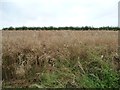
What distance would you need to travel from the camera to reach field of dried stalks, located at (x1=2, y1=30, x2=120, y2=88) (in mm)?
4879

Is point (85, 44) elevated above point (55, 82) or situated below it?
above

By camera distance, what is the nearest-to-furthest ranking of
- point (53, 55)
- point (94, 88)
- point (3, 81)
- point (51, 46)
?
point (94, 88) → point (3, 81) → point (53, 55) → point (51, 46)

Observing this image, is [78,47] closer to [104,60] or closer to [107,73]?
[104,60]

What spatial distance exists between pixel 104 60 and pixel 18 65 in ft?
5.22

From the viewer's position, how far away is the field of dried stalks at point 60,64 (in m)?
4.88

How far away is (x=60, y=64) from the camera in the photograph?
536cm

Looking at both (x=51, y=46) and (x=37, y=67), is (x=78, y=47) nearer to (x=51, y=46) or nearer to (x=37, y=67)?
(x=51, y=46)

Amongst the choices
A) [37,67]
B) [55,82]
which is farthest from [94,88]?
[37,67]

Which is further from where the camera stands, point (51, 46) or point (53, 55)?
point (51, 46)

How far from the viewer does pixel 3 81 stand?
530cm

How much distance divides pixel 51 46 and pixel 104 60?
4.09ft

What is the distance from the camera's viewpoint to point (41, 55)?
569 centimetres

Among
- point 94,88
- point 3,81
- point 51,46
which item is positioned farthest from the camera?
point 51,46

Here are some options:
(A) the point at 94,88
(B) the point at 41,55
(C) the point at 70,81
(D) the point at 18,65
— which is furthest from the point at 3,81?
(A) the point at 94,88
